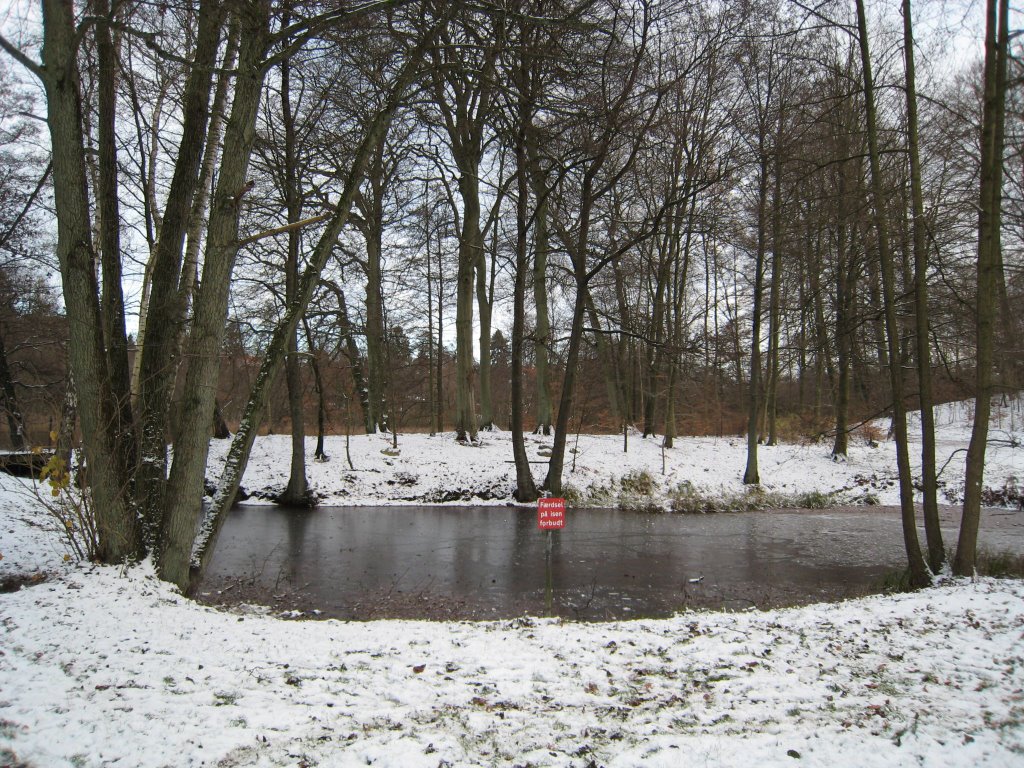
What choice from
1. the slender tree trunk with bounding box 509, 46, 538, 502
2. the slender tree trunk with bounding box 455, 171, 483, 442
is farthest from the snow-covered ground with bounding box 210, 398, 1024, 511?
the slender tree trunk with bounding box 509, 46, 538, 502

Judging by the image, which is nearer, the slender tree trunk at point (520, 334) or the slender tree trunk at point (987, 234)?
the slender tree trunk at point (987, 234)

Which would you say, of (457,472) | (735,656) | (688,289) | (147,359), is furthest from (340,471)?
(688,289)

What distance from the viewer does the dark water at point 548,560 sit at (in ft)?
26.2

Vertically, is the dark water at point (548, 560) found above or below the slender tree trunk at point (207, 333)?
below

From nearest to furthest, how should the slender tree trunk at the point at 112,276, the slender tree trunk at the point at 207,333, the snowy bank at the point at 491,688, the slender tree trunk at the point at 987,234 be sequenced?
the snowy bank at the point at 491,688 → the slender tree trunk at the point at 207,333 → the slender tree trunk at the point at 112,276 → the slender tree trunk at the point at 987,234

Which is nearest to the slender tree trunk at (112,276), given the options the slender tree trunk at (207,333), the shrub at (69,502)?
the shrub at (69,502)

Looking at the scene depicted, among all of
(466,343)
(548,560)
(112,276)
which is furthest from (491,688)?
(466,343)

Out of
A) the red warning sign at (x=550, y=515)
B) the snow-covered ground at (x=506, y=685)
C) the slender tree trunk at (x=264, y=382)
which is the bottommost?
the snow-covered ground at (x=506, y=685)

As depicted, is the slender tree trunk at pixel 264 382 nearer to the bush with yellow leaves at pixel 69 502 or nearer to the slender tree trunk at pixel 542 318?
the bush with yellow leaves at pixel 69 502

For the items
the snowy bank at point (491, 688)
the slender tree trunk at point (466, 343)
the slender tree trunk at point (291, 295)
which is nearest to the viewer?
the snowy bank at point (491, 688)

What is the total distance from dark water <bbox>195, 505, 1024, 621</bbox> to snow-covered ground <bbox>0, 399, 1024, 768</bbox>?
176 cm

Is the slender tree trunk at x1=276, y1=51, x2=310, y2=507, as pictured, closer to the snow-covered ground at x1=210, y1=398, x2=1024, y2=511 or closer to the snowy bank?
the snow-covered ground at x1=210, y1=398, x2=1024, y2=511

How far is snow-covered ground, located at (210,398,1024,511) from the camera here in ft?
57.1

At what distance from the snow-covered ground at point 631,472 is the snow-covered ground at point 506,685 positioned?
11.2m
